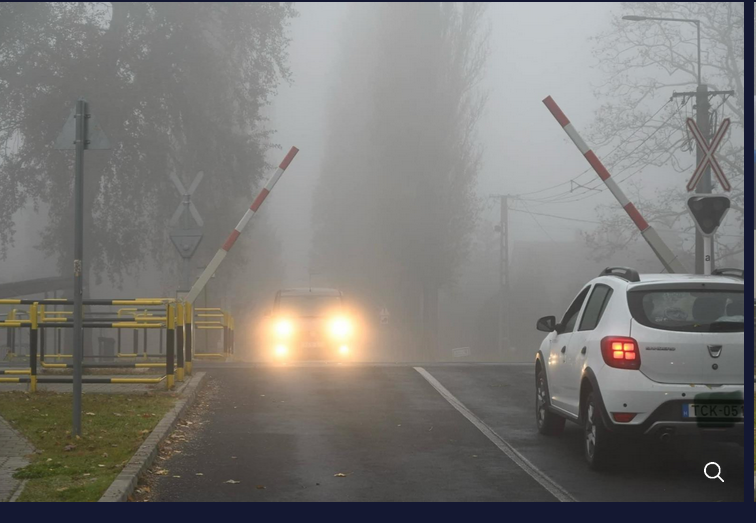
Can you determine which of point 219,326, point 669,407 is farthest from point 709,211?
point 219,326

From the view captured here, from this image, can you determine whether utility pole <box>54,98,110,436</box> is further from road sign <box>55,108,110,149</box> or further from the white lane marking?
the white lane marking

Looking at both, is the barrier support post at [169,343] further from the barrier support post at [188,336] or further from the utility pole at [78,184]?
the utility pole at [78,184]

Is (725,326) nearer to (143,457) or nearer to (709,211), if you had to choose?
(709,211)

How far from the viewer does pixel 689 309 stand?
8867mm

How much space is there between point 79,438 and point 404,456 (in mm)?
3123

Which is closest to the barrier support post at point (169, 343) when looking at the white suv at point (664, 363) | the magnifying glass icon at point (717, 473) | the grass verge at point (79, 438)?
the grass verge at point (79, 438)

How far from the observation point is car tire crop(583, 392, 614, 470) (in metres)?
8.80

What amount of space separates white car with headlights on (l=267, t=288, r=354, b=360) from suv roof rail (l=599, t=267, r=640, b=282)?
41.9 ft

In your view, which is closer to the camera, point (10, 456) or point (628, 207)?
point (10, 456)

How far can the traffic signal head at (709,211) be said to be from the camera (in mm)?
11961

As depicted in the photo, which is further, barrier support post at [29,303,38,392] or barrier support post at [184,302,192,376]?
barrier support post at [184,302,192,376]

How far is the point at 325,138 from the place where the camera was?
6506 centimetres

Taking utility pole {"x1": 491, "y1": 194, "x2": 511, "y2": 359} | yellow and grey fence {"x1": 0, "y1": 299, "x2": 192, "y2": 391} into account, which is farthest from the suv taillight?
utility pole {"x1": 491, "y1": 194, "x2": 511, "y2": 359}

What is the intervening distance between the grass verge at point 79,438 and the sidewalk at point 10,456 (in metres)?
0.09
